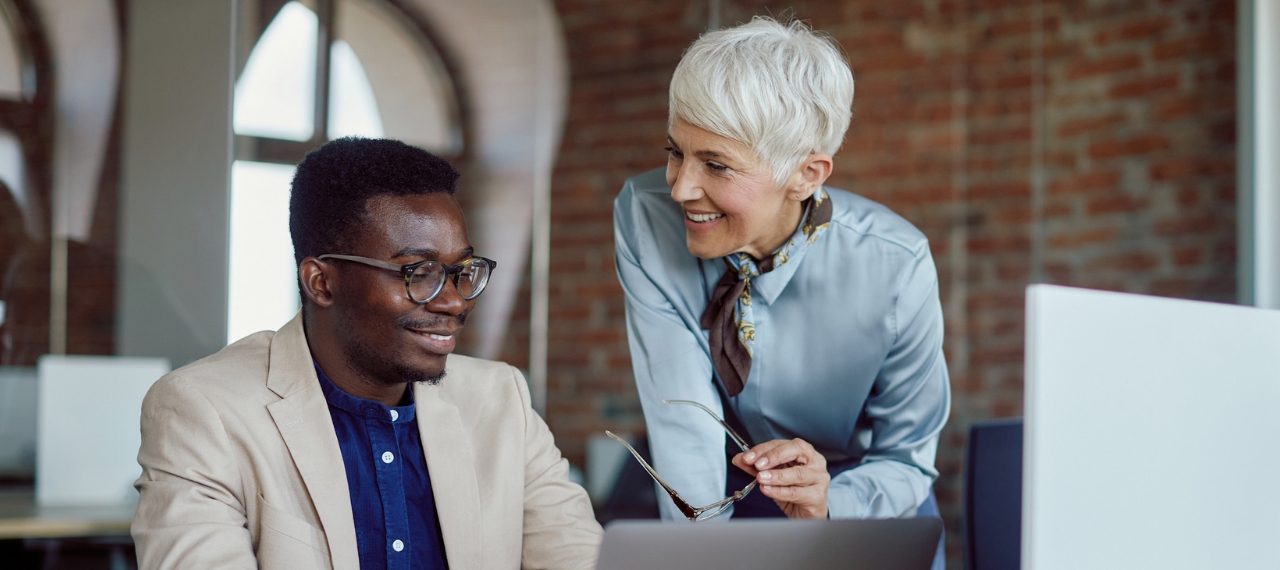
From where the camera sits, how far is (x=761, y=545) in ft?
2.96

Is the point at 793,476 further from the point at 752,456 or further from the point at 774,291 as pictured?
the point at 774,291

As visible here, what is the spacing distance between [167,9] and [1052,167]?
282cm

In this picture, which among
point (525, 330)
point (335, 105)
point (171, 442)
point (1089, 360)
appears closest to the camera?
point (1089, 360)

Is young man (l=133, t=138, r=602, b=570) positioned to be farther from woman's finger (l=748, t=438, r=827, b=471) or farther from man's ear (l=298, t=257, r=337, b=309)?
woman's finger (l=748, t=438, r=827, b=471)

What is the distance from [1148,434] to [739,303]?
1031 millimetres

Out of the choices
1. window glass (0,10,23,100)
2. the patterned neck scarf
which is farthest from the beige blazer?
window glass (0,10,23,100)

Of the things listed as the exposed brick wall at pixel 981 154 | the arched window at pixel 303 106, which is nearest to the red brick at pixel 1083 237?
the exposed brick wall at pixel 981 154

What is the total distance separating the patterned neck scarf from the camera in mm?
1784

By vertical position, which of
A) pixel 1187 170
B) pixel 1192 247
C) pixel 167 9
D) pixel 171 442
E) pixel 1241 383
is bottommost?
pixel 171 442

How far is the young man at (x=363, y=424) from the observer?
1.34 m

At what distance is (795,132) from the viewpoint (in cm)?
163

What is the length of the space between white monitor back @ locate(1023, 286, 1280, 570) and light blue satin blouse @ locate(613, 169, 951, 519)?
2.69ft

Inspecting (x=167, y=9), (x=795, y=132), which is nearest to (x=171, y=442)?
(x=795, y=132)

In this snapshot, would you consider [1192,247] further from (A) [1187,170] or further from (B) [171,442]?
(B) [171,442]
